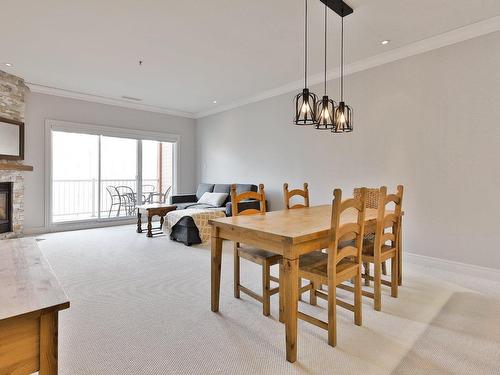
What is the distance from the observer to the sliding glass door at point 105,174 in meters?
6.10

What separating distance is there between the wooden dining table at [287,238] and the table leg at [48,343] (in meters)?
1.18

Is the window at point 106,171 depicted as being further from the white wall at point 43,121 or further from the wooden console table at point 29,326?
the wooden console table at point 29,326

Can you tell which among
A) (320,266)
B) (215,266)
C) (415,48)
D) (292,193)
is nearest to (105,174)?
(292,193)

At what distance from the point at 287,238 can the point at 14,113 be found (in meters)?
5.40

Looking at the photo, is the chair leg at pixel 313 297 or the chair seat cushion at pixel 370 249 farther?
the chair seat cushion at pixel 370 249

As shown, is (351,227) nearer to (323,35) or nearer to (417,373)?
(417,373)

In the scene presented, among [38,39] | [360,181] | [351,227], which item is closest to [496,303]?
[351,227]

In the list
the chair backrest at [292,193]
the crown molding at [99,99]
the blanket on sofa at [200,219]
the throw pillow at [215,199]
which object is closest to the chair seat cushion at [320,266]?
the chair backrest at [292,193]

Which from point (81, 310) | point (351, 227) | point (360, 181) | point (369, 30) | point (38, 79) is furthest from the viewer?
point (38, 79)

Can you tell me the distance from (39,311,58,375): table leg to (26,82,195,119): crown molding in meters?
5.67

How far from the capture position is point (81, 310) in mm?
2365

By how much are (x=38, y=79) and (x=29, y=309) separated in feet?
17.7

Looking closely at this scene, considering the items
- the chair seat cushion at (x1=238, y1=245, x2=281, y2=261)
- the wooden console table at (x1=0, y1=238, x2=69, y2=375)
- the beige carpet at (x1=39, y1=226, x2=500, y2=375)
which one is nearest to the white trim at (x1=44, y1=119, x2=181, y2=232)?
the beige carpet at (x1=39, y1=226, x2=500, y2=375)

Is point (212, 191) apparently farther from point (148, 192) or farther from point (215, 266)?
point (215, 266)
